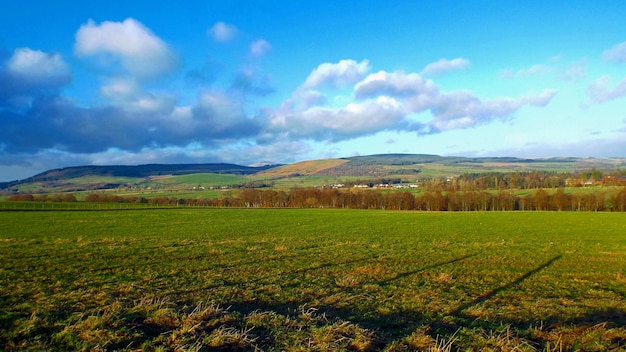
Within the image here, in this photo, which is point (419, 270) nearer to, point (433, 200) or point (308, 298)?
point (308, 298)

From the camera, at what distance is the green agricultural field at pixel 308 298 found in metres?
6.77

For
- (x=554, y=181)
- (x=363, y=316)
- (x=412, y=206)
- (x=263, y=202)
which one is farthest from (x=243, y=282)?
(x=554, y=181)

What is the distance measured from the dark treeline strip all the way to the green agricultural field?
271 feet

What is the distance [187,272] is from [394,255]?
10.7 metres

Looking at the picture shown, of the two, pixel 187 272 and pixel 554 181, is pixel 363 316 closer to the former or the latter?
pixel 187 272

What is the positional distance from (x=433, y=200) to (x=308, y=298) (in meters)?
96.1

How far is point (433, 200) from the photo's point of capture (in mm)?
100500

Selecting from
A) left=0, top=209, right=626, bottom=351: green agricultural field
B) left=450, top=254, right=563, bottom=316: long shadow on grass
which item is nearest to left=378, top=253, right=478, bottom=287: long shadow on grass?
left=0, top=209, right=626, bottom=351: green agricultural field

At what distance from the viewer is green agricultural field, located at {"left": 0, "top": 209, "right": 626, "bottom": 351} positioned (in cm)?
677

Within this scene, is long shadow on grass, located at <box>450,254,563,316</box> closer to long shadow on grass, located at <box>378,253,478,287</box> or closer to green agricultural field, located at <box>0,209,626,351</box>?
green agricultural field, located at <box>0,209,626,351</box>

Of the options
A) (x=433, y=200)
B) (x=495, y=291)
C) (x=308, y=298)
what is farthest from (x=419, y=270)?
(x=433, y=200)

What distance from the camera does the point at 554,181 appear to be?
12450 cm

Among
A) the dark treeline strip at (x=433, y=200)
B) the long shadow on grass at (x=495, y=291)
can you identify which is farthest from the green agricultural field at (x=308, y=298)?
the dark treeline strip at (x=433, y=200)

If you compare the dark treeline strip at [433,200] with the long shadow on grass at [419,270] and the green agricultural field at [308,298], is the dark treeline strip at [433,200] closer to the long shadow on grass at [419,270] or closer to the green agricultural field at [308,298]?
the green agricultural field at [308,298]
